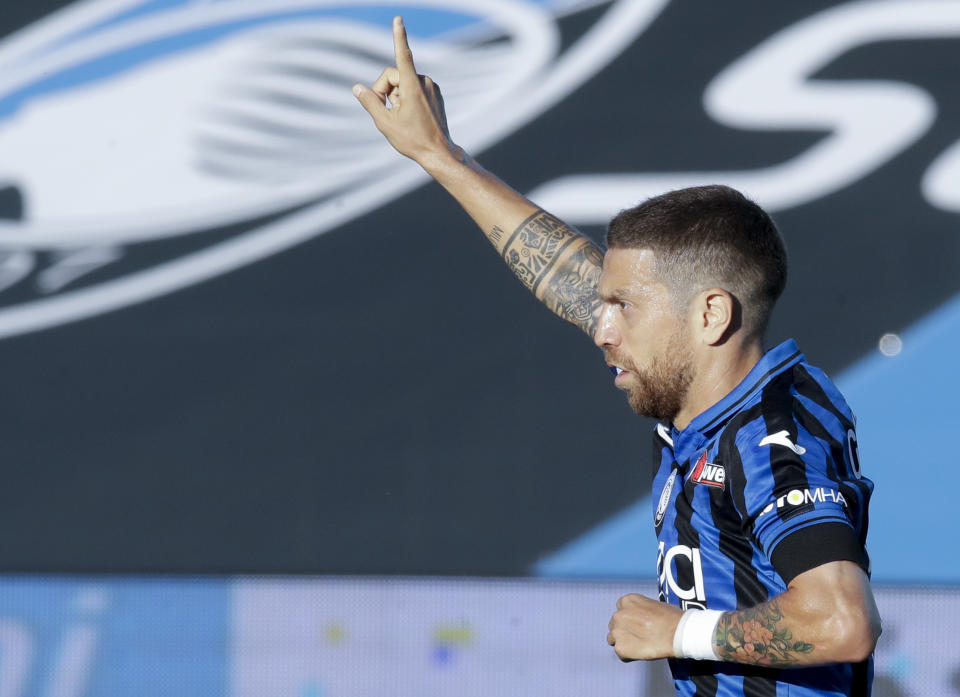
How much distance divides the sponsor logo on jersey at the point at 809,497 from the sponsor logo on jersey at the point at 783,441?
0.19ft

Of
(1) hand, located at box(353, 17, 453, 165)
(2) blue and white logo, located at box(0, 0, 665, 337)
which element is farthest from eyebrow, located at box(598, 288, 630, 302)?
(2) blue and white logo, located at box(0, 0, 665, 337)

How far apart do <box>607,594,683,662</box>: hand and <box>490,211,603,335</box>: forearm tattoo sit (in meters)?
0.66

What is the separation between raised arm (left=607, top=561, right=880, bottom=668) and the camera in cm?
106

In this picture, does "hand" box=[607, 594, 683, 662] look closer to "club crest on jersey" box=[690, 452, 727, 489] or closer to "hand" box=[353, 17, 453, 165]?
"club crest on jersey" box=[690, 452, 727, 489]

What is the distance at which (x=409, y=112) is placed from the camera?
5.72 ft

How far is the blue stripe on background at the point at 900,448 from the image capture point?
3.21 metres

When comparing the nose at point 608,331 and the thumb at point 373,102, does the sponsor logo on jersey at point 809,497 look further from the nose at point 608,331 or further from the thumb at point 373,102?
the thumb at point 373,102

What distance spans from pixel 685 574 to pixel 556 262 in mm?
680

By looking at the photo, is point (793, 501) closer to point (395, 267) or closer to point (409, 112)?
point (409, 112)

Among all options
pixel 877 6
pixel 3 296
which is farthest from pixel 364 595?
pixel 877 6

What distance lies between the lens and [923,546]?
10.5 feet

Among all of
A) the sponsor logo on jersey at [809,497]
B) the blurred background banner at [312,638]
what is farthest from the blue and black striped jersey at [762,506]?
the blurred background banner at [312,638]

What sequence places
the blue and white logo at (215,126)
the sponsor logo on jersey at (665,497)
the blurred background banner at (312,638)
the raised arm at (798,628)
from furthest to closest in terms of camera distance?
the blue and white logo at (215,126) → the blurred background banner at (312,638) → the sponsor logo on jersey at (665,497) → the raised arm at (798,628)

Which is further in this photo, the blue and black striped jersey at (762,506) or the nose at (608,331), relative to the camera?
the nose at (608,331)
